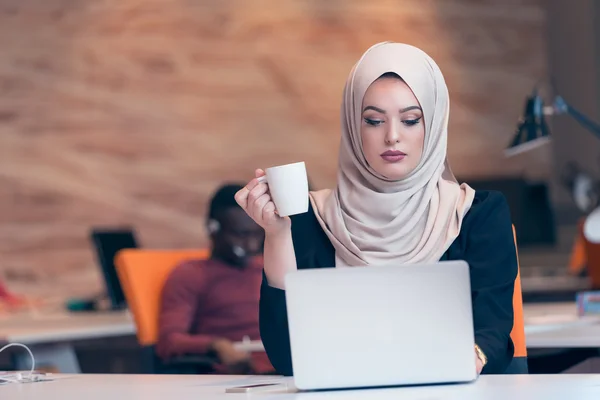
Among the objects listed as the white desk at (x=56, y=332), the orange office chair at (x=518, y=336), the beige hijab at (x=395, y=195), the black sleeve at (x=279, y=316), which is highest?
the beige hijab at (x=395, y=195)

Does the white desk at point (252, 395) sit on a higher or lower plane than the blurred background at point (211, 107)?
lower

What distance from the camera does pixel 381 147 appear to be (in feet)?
6.59

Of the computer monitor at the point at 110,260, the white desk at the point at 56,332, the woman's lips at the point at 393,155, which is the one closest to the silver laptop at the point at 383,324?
the woman's lips at the point at 393,155

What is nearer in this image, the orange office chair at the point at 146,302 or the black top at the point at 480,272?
the black top at the point at 480,272

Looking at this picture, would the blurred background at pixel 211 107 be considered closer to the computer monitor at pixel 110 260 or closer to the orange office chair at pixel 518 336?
the computer monitor at pixel 110 260

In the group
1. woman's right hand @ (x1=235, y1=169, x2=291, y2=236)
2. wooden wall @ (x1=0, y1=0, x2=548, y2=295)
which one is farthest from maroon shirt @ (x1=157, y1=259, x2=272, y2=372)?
wooden wall @ (x1=0, y1=0, x2=548, y2=295)

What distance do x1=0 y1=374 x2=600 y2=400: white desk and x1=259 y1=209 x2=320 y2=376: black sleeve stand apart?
97 mm

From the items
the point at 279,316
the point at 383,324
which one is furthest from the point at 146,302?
the point at 383,324

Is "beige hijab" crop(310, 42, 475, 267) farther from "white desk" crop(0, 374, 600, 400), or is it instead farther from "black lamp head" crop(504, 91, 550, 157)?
"black lamp head" crop(504, 91, 550, 157)

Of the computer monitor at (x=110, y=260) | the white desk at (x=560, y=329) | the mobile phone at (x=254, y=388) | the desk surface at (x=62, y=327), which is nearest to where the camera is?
the mobile phone at (x=254, y=388)

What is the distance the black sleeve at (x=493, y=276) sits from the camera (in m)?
1.89

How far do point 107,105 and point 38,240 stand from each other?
2.91 feet

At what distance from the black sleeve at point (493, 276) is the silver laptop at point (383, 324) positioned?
0.36 meters

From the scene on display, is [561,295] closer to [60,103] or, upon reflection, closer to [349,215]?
[60,103]
